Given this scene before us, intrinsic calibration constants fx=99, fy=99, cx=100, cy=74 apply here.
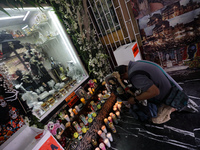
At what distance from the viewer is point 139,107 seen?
1.99 metres

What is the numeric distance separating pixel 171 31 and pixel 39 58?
340 cm

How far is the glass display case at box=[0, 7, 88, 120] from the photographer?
2.02 m

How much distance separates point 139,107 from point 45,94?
2214 mm

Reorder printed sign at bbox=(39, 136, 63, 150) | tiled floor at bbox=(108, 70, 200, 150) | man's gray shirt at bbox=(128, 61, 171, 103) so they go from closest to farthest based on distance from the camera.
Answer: printed sign at bbox=(39, 136, 63, 150), man's gray shirt at bbox=(128, 61, 171, 103), tiled floor at bbox=(108, 70, 200, 150)

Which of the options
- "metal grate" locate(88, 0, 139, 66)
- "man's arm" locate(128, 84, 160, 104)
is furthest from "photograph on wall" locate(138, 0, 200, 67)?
"man's arm" locate(128, 84, 160, 104)

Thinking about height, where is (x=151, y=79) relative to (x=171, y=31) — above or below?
below

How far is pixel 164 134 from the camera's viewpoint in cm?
189

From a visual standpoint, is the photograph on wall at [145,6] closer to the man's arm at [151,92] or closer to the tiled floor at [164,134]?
the man's arm at [151,92]

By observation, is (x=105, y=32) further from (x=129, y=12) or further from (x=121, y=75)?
(x=121, y=75)

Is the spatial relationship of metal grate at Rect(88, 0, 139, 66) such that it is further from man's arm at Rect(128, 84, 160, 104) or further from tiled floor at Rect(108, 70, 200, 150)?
tiled floor at Rect(108, 70, 200, 150)

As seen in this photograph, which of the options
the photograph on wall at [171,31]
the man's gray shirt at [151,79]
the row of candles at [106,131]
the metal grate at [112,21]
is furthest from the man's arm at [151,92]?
the metal grate at [112,21]

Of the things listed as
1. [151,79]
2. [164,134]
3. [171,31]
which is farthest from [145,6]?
[164,134]

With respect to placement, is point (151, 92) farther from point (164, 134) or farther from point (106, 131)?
point (106, 131)

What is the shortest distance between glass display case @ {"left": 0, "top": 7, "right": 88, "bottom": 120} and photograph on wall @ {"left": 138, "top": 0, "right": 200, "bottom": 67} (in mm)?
2102
